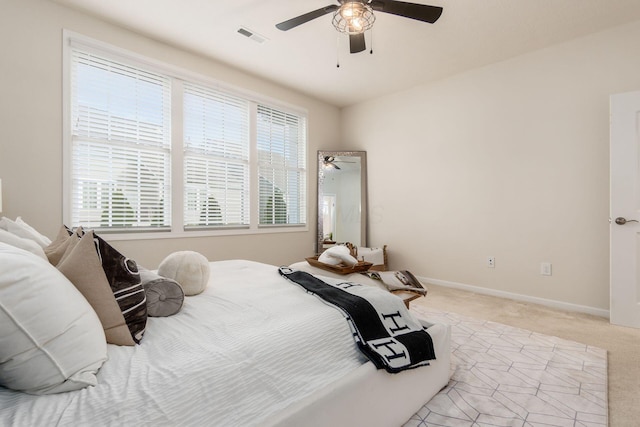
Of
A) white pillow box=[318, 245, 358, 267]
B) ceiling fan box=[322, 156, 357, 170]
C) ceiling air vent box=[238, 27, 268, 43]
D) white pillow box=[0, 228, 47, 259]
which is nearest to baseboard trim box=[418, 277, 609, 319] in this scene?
ceiling fan box=[322, 156, 357, 170]

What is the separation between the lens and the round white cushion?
4.85 ft

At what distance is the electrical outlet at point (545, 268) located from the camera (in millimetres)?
3147

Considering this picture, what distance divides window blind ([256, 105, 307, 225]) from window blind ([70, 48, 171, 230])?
118 centimetres

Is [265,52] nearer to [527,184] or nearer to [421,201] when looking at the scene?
[421,201]

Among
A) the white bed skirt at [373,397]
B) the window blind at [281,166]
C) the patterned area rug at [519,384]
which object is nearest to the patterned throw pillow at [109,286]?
the white bed skirt at [373,397]

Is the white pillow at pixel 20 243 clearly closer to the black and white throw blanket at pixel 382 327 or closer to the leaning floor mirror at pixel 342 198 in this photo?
the black and white throw blanket at pixel 382 327

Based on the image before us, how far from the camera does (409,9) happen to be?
216cm

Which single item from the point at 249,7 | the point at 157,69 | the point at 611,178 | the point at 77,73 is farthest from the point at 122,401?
the point at 611,178

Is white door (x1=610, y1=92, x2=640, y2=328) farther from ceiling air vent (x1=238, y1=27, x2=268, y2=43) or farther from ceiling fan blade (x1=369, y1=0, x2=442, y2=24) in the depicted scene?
ceiling air vent (x1=238, y1=27, x2=268, y2=43)

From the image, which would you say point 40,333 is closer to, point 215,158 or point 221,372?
point 221,372

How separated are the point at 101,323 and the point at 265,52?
3110 millimetres

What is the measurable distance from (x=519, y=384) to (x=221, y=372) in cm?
165

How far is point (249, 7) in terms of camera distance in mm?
2578

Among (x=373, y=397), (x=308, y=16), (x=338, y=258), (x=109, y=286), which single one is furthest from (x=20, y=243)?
(x=308, y=16)
